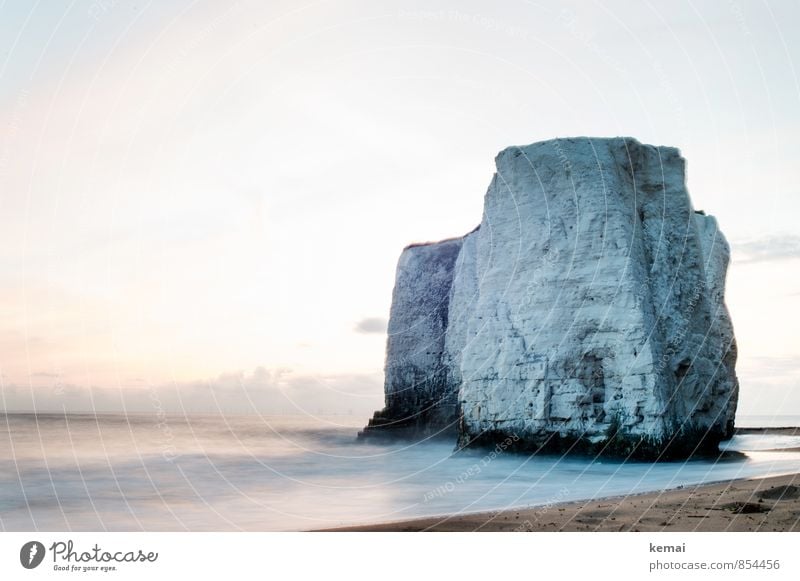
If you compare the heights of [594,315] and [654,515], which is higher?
[594,315]

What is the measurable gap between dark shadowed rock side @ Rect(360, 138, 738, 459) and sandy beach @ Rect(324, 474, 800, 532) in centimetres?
628

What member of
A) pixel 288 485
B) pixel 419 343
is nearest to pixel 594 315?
pixel 288 485

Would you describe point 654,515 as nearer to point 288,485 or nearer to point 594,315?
point 288,485

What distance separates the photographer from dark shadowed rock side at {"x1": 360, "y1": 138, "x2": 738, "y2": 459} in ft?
55.0

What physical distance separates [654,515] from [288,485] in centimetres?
765

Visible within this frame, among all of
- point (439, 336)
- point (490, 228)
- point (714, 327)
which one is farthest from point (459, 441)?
point (439, 336)

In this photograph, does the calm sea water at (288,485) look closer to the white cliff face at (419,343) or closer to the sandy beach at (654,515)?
the sandy beach at (654,515)

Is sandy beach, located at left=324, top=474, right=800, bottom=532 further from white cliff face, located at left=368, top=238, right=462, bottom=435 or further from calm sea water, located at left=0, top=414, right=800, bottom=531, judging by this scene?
Result: white cliff face, located at left=368, top=238, right=462, bottom=435

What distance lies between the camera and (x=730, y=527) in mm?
7922

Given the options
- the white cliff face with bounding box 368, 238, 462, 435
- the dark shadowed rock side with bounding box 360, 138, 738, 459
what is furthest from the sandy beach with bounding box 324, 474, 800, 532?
the white cliff face with bounding box 368, 238, 462, 435

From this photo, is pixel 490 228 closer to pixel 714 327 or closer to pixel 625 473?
pixel 714 327

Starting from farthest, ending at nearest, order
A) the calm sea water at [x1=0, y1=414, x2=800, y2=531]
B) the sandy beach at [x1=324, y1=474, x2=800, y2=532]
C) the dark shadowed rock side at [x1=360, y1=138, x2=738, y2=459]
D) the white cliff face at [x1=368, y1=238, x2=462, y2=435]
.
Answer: the white cliff face at [x1=368, y1=238, x2=462, y2=435] → the dark shadowed rock side at [x1=360, y1=138, x2=738, y2=459] → the calm sea water at [x1=0, y1=414, x2=800, y2=531] → the sandy beach at [x1=324, y1=474, x2=800, y2=532]

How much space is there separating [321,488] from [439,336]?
17394mm

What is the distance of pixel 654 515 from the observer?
8773 mm
